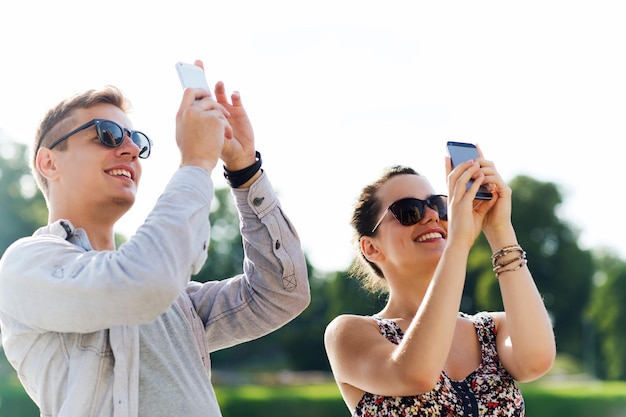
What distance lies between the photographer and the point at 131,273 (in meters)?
2.69

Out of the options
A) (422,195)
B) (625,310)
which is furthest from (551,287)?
(422,195)

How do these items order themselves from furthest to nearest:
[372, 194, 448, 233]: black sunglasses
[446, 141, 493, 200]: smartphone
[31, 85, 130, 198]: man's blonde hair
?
[372, 194, 448, 233]: black sunglasses
[446, 141, 493, 200]: smartphone
[31, 85, 130, 198]: man's blonde hair

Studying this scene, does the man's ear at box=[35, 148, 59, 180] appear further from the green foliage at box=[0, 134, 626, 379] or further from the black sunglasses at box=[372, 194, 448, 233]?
the green foliage at box=[0, 134, 626, 379]

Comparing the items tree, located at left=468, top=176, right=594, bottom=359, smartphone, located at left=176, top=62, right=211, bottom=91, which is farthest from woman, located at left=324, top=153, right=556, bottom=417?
tree, located at left=468, top=176, right=594, bottom=359

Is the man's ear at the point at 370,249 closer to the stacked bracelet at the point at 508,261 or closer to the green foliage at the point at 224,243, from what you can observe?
the stacked bracelet at the point at 508,261

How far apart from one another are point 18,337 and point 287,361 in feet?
202

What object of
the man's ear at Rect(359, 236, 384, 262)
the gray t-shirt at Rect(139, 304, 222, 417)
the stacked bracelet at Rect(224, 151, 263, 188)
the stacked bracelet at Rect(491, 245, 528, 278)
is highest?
the man's ear at Rect(359, 236, 384, 262)

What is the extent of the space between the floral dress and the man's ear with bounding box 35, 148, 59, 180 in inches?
66.6

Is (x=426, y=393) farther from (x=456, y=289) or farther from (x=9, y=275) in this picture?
(x=9, y=275)

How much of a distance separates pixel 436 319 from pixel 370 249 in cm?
111

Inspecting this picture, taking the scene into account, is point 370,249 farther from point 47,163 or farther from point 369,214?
point 47,163

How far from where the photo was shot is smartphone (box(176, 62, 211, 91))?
3193 millimetres

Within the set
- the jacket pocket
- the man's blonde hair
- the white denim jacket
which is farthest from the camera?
the man's blonde hair

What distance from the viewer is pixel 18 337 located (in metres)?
3.02
